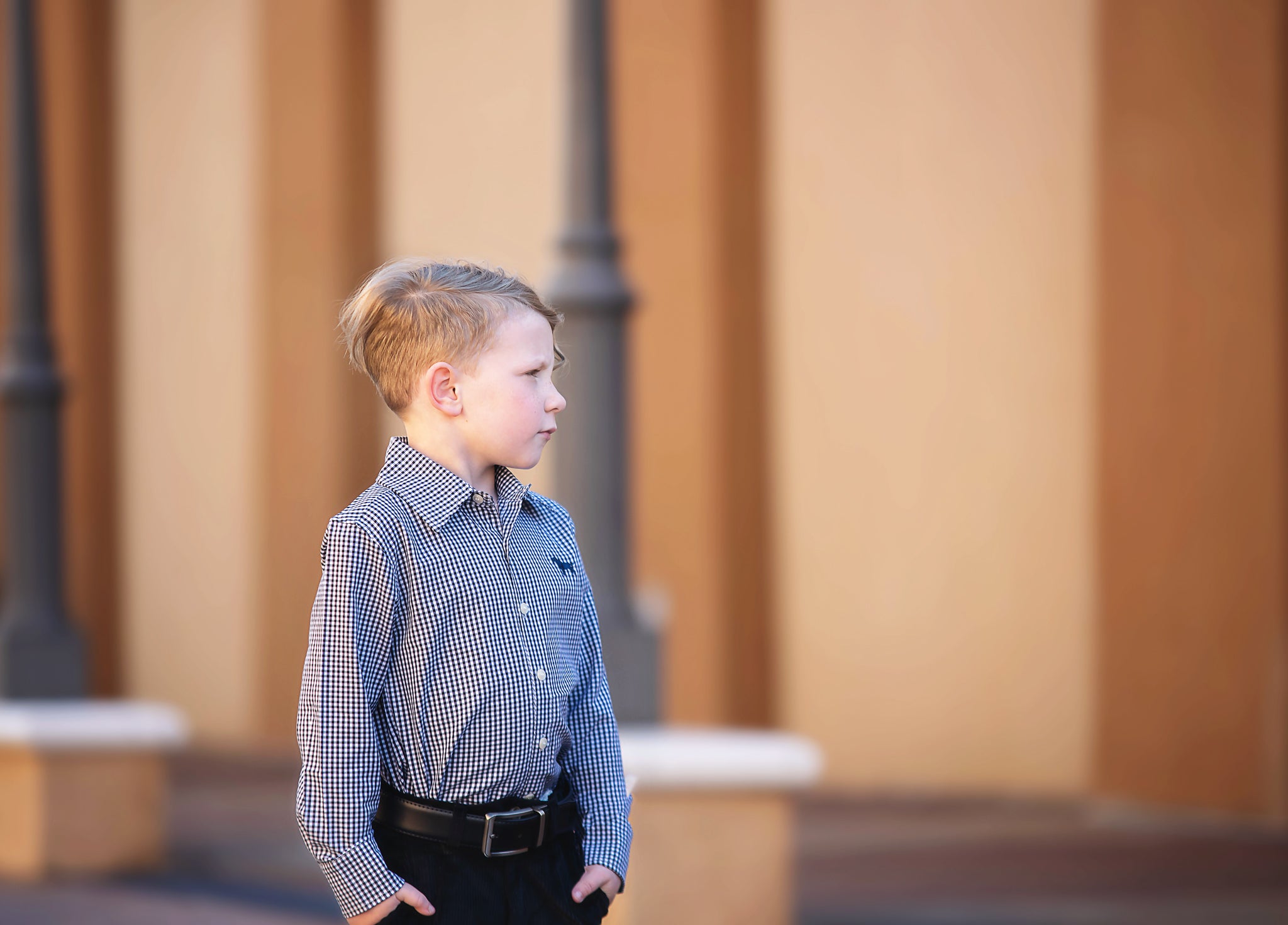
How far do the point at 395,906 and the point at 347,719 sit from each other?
24cm

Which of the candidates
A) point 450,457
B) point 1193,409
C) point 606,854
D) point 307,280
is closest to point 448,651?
point 450,457

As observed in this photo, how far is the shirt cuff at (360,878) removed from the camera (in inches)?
75.8

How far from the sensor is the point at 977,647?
25.8 ft

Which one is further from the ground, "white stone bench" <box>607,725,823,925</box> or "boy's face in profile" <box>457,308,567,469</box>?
"boy's face in profile" <box>457,308,567,469</box>

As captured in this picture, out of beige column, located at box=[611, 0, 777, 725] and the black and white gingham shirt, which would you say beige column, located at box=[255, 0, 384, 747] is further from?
the black and white gingham shirt

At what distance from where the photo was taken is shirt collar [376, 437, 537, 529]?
6.69ft

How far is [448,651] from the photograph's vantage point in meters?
2.00

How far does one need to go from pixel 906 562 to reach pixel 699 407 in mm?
1321

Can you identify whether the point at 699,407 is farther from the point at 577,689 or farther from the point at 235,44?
the point at 577,689

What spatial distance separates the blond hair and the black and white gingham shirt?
0.12 meters

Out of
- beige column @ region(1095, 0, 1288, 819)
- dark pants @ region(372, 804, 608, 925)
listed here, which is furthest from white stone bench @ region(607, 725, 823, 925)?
beige column @ region(1095, 0, 1288, 819)

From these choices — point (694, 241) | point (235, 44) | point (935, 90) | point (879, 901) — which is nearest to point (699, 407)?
point (694, 241)

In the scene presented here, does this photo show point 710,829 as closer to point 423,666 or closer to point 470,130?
point 423,666

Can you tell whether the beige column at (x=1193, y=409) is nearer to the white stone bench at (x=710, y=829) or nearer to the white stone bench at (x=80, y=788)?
the white stone bench at (x=710, y=829)
